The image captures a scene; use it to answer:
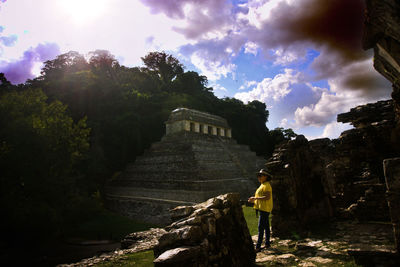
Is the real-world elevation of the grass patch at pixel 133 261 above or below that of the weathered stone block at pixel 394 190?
below

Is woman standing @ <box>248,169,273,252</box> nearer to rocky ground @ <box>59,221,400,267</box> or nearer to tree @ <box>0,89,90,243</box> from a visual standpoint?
rocky ground @ <box>59,221,400,267</box>

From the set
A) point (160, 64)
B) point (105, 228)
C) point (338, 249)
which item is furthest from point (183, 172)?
point (160, 64)

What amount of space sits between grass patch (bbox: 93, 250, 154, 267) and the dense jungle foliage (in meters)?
5.50

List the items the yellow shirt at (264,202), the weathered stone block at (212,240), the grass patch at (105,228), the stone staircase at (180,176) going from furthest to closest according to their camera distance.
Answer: the stone staircase at (180,176), the grass patch at (105,228), the yellow shirt at (264,202), the weathered stone block at (212,240)

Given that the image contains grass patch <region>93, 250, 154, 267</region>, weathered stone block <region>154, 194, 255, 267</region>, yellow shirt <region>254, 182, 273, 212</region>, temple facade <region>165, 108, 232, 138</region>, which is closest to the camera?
weathered stone block <region>154, 194, 255, 267</region>

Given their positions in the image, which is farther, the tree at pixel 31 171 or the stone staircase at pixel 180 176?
the stone staircase at pixel 180 176

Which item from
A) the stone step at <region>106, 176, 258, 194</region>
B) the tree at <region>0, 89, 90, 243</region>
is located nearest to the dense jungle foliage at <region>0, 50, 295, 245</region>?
the tree at <region>0, 89, 90, 243</region>

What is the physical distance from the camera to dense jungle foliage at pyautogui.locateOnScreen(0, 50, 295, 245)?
935 cm

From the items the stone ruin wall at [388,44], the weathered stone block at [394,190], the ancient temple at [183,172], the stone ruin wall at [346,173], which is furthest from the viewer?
the ancient temple at [183,172]

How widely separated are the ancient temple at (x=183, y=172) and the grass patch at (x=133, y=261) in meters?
7.97

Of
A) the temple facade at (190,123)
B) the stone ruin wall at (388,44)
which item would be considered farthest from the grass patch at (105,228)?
the temple facade at (190,123)

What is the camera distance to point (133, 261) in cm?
520

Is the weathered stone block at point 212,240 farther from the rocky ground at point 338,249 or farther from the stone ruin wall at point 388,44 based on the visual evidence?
the stone ruin wall at point 388,44

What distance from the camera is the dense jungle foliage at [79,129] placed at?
935cm
